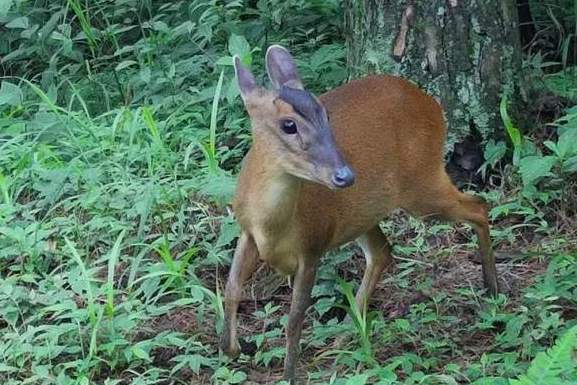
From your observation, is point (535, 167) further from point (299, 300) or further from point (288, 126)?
point (288, 126)

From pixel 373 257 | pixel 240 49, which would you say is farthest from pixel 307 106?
pixel 240 49

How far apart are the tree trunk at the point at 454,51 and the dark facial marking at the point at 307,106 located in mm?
2055

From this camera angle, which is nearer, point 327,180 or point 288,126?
point 327,180

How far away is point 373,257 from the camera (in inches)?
232

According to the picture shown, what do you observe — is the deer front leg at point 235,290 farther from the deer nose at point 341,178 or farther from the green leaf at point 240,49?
the green leaf at point 240,49

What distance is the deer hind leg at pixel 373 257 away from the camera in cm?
582

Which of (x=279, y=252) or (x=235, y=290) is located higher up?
(x=279, y=252)

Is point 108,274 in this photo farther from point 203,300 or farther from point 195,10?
point 195,10

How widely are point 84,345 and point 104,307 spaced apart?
19 cm

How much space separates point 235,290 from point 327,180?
868 mm

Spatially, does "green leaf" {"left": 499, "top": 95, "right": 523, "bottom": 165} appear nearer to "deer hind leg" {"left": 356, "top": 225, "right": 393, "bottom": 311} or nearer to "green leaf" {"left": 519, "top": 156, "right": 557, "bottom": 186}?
"green leaf" {"left": 519, "top": 156, "right": 557, "bottom": 186}

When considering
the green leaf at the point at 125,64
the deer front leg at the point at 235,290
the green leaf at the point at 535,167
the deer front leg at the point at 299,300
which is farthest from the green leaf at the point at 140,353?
the green leaf at the point at 125,64

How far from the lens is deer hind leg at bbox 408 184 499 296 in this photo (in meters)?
5.80

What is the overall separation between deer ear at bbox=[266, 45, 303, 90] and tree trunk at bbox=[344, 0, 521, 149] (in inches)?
65.0
